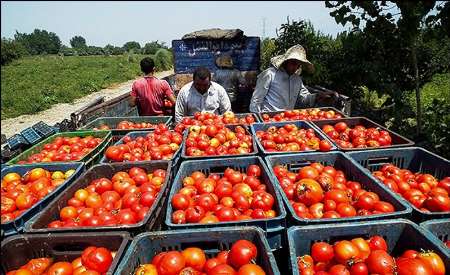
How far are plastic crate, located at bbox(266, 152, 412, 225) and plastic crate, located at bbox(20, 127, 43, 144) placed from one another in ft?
12.0

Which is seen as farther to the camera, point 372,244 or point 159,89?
point 159,89

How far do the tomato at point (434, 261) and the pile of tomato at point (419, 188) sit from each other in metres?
0.68

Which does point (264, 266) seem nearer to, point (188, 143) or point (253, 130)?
point (188, 143)

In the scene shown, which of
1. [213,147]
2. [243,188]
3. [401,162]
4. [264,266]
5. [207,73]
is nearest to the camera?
[264,266]

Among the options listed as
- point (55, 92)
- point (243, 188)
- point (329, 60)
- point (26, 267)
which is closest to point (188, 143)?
point (243, 188)

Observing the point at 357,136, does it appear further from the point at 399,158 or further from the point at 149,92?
the point at 149,92

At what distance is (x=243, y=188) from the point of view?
3.21 m

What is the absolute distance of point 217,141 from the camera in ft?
14.4

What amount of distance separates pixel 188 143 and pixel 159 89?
2.34 m

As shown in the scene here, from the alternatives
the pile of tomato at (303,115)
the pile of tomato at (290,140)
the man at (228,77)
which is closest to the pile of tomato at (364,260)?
the pile of tomato at (290,140)

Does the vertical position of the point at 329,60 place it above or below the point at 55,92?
above

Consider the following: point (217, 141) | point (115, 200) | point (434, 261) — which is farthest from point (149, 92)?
point (434, 261)

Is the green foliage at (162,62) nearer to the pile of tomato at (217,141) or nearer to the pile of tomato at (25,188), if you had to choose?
the pile of tomato at (217,141)

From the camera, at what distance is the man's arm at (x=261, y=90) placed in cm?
585
